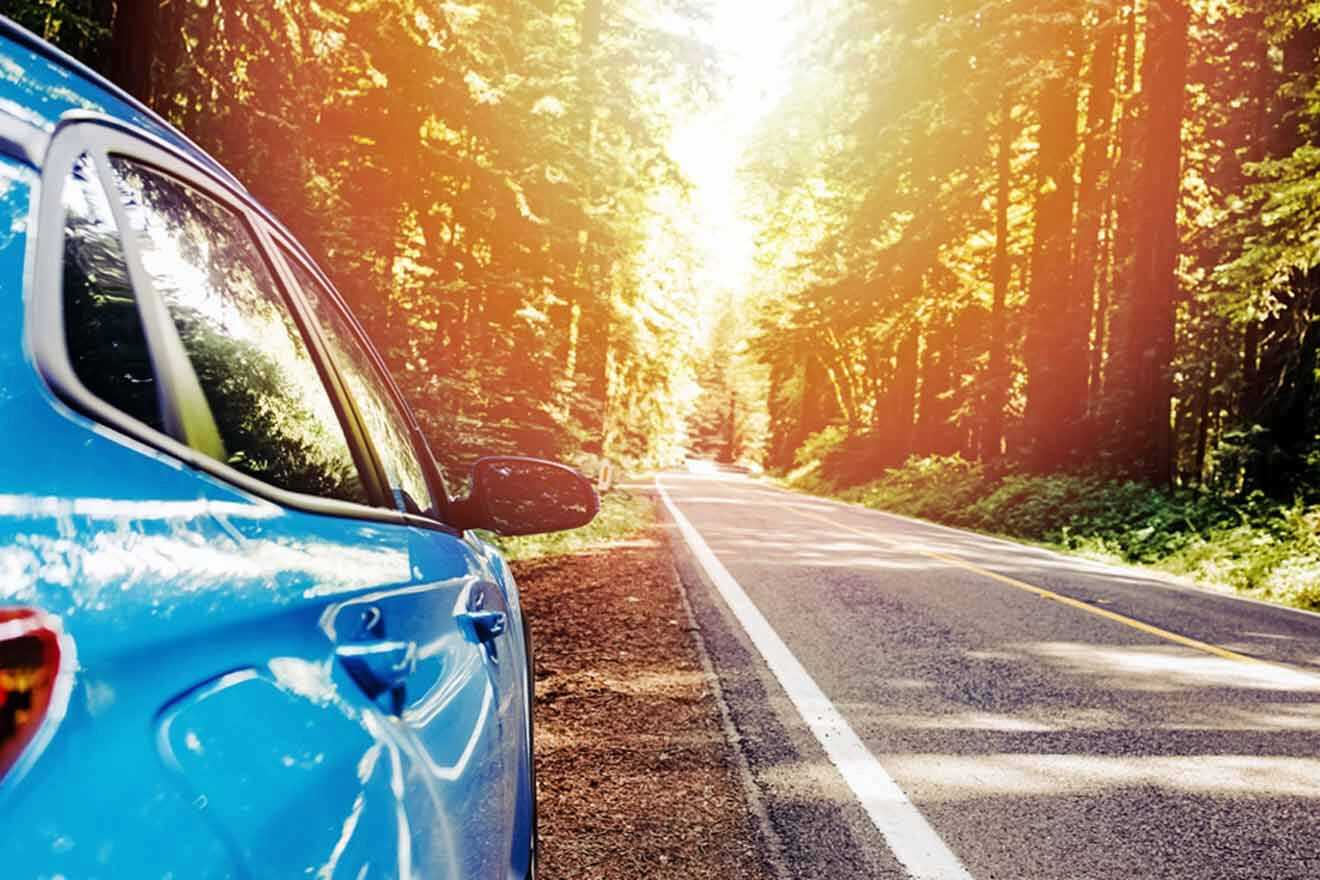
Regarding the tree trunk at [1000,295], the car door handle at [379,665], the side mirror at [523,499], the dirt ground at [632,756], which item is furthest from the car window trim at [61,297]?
the tree trunk at [1000,295]

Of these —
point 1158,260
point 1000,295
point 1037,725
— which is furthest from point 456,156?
point 1000,295

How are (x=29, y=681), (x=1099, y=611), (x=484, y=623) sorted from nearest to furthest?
(x=29, y=681), (x=484, y=623), (x=1099, y=611)

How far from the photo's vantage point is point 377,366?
2514 millimetres

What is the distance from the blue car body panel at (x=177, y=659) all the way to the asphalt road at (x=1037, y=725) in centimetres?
238

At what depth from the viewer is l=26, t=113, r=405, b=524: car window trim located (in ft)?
3.01

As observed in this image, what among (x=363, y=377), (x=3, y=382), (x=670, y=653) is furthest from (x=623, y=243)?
(x=3, y=382)

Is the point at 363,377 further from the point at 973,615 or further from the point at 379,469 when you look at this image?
the point at 973,615

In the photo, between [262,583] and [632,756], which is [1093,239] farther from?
[262,583]

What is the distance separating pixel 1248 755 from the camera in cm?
452

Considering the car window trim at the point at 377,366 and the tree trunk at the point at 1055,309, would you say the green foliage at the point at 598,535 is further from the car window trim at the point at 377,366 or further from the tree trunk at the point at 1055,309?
the tree trunk at the point at 1055,309

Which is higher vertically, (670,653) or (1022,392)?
(1022,392)

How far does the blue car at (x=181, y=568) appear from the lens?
807 mm

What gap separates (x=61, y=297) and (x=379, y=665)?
1.92 feet

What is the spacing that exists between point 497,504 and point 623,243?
15209 millimetres
